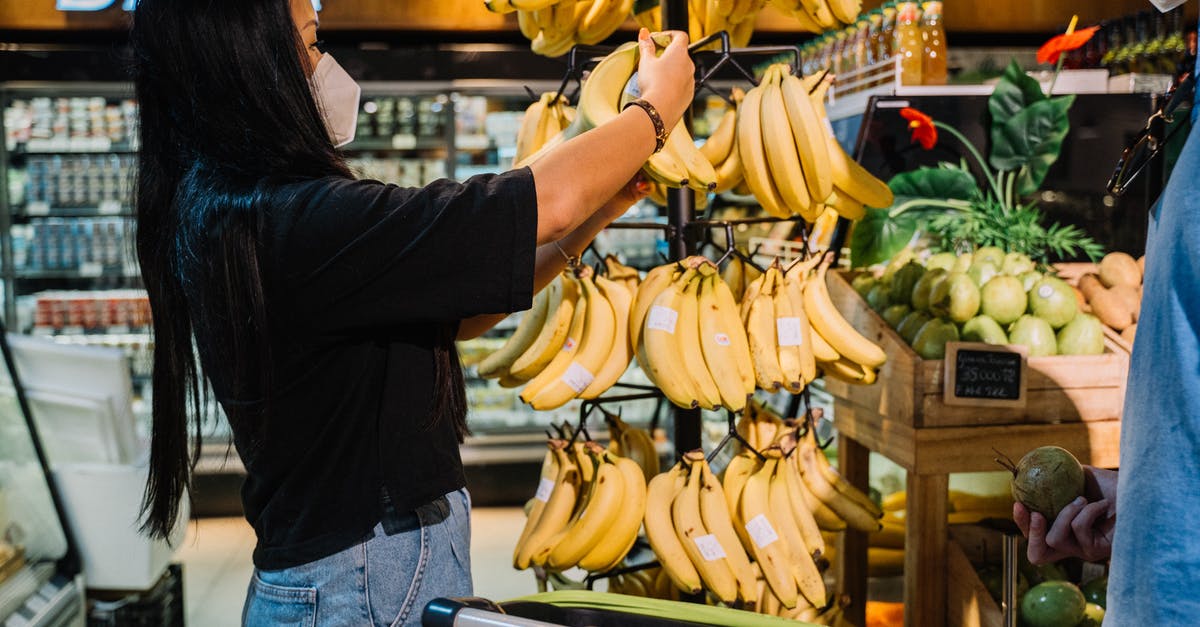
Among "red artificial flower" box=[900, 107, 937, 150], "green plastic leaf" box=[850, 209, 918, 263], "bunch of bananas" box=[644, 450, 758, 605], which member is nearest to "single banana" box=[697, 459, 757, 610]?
"bunch of bananas" box=[644, 450, 758, 605]

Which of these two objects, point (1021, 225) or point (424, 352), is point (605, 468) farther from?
point (1021, 225)

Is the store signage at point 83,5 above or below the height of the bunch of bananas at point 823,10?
above

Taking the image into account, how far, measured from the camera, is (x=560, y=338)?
1.97 metres

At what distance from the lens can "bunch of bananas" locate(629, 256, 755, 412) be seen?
5.85ft

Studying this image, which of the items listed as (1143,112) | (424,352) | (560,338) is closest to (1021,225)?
(1143,112)

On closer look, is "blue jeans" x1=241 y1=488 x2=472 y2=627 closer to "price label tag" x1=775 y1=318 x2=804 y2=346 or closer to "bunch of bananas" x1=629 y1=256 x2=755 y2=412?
"bunch of bananas" x1=629 y1=256 x2=755 y2=412

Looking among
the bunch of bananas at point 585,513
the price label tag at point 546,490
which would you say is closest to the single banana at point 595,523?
the bunch of bananas at point 585,513

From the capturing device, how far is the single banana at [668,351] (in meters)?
1.78

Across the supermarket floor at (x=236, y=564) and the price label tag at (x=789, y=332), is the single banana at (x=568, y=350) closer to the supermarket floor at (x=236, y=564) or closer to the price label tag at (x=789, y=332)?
the price label tag at (x=789, y=332)

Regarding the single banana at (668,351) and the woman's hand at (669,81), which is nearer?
the woman's hand at (669,81)

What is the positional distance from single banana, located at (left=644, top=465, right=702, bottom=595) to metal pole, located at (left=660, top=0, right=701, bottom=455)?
0.09m

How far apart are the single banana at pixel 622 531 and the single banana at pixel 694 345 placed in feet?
0.81

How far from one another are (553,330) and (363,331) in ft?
2.79

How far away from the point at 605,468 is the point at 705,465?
0.65 feet
